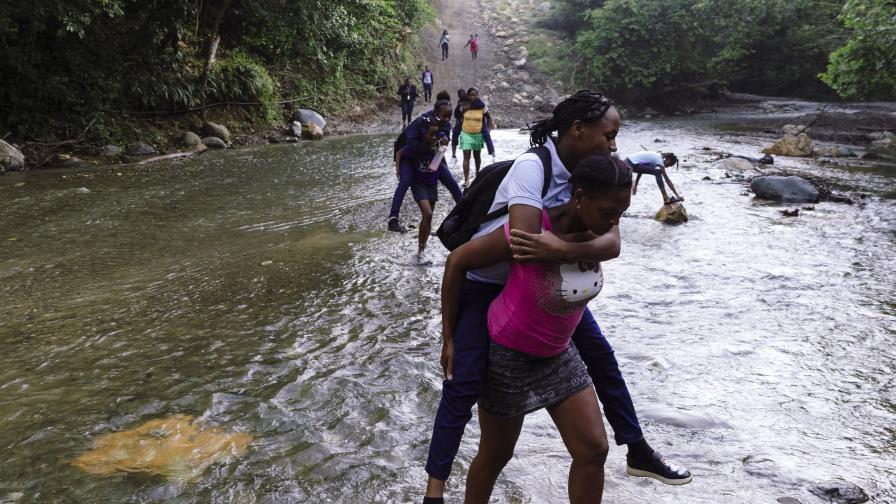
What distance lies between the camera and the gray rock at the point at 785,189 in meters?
10.9

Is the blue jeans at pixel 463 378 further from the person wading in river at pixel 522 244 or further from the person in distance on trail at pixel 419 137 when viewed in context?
the person in distance on trail at pixel 419 137

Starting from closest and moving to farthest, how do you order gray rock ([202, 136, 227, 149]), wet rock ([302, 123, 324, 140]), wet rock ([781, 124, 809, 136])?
gray rock ([202, 136, 227, 149]) → wet rock ([302, 123, 324, 140]) → wet rock ([781, 124, 809, 136])

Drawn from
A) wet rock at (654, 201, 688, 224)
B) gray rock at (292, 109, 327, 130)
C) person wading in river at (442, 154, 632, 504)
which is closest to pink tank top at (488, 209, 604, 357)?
person wading in river at (442, 154, 632, 504)

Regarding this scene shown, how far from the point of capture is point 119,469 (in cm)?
328

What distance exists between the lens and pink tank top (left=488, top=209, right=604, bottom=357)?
225 centimetres

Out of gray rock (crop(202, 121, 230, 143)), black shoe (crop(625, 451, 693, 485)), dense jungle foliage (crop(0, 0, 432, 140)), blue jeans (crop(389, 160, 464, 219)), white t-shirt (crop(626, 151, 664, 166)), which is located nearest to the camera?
black shoe (crop(625, 451, 693, 485))

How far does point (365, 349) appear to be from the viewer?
496cm

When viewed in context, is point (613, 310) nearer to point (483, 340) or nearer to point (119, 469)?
point (483, 340)

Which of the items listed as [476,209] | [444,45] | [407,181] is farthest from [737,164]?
[444,45]

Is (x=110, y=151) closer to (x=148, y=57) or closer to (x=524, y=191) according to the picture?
(x=148, y=57)

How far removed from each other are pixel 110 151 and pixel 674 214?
491 inches

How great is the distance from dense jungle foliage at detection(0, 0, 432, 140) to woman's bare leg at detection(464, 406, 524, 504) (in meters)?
14.0

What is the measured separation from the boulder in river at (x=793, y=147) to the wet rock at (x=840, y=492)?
15.2 metres

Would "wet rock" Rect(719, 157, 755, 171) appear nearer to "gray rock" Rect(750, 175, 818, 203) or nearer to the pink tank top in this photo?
"gray rock" Rect(750, 175, 818, 203)
